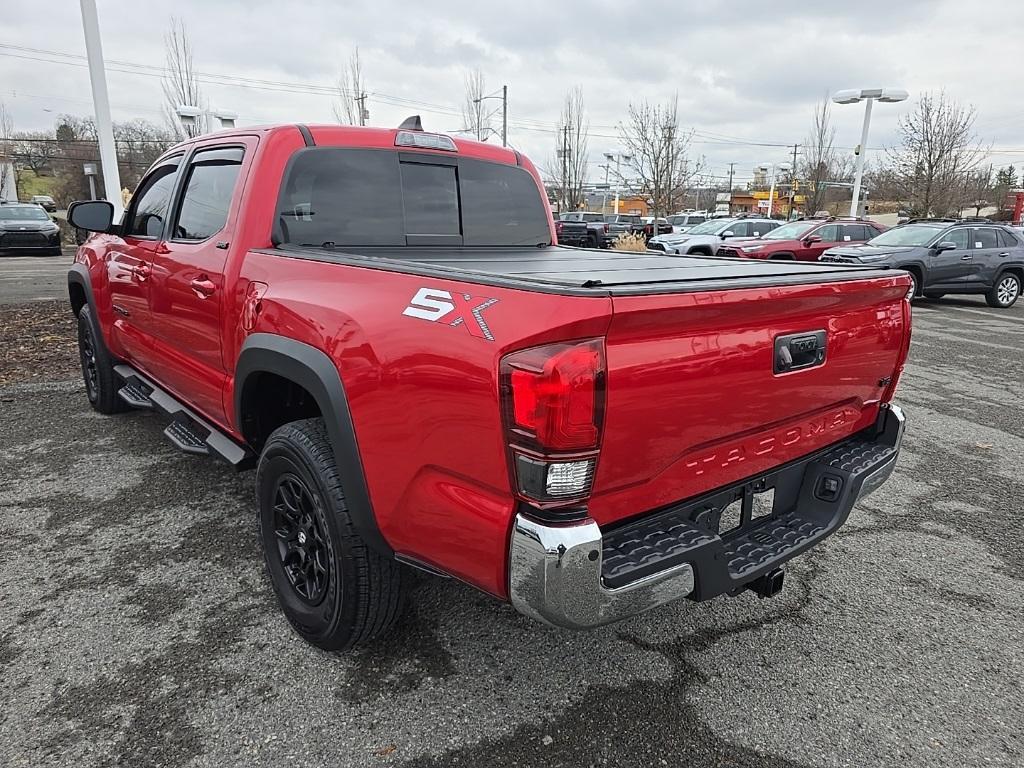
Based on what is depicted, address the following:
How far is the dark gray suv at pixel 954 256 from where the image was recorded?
13.3m

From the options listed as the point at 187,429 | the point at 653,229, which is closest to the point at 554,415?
the point at 187,429

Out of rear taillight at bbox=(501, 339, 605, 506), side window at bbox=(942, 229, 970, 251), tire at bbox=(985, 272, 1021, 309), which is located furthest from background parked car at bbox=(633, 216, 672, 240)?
rear taillight at bbox=(501, 339, 605, 506)

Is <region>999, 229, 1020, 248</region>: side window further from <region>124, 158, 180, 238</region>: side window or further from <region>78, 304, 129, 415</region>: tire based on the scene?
<region>78, 304, 129, 415</region>: tire

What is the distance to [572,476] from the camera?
172 centimetres

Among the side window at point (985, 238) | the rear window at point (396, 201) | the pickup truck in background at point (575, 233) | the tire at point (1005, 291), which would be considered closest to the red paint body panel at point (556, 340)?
the rear window at point (396, 201)

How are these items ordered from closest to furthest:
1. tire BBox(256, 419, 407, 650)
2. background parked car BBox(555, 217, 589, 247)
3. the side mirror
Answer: tire BBox(256, 419, 407, 650) < the side mirror < background parked car BBox(555, 217, 589, 247)

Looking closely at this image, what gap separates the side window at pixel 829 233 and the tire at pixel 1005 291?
360 cm

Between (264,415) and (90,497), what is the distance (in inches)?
66.1

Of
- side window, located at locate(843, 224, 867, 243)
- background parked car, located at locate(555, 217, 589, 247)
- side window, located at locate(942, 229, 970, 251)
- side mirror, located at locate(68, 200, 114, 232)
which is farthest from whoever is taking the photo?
background parked car, located at locate(555, 217, 589, 247)

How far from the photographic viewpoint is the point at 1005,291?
562 inches

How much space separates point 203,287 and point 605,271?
6.16 ft

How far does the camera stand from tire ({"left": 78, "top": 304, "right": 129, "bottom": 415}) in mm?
5004

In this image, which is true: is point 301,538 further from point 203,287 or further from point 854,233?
point 854,233

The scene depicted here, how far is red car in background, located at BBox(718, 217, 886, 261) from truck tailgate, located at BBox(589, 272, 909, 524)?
14.4 meters
